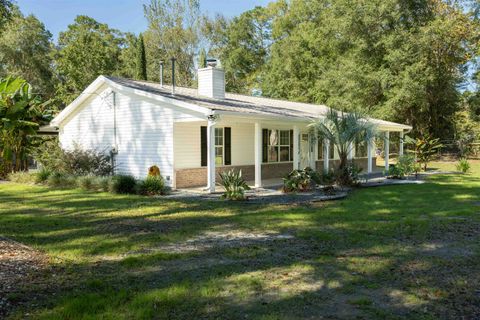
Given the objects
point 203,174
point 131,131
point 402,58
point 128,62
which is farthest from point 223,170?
point 128,62

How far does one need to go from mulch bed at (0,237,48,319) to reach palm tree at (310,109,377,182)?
34.0 ft

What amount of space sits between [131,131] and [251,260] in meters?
10.9

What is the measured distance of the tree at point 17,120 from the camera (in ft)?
53.4

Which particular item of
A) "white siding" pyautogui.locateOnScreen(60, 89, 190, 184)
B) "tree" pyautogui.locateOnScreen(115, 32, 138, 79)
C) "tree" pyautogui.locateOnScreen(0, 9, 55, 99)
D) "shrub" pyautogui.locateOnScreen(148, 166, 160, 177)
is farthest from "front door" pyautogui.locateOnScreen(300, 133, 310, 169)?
"tree" pyautogui.locateOnScreen(0, 9, 55, 99)

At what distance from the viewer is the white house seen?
45.2 feet

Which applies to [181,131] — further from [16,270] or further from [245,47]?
[245,47]

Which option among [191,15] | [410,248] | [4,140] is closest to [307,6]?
[191,15]

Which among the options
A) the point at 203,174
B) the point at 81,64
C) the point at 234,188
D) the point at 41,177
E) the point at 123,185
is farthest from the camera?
the point at 81,64

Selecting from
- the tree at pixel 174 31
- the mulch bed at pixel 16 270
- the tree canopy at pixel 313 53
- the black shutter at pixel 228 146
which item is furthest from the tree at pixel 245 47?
the mulch bed at pixel 16 270

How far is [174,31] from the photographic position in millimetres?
38156

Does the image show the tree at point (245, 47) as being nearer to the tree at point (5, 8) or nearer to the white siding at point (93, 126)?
the white siding at point (93, 126)

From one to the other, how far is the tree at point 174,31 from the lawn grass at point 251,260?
30.8 m

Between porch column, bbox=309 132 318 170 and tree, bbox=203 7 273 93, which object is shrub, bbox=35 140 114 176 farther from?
tree, bbox=203 7 273 93

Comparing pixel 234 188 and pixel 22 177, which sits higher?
pixel 22 177
